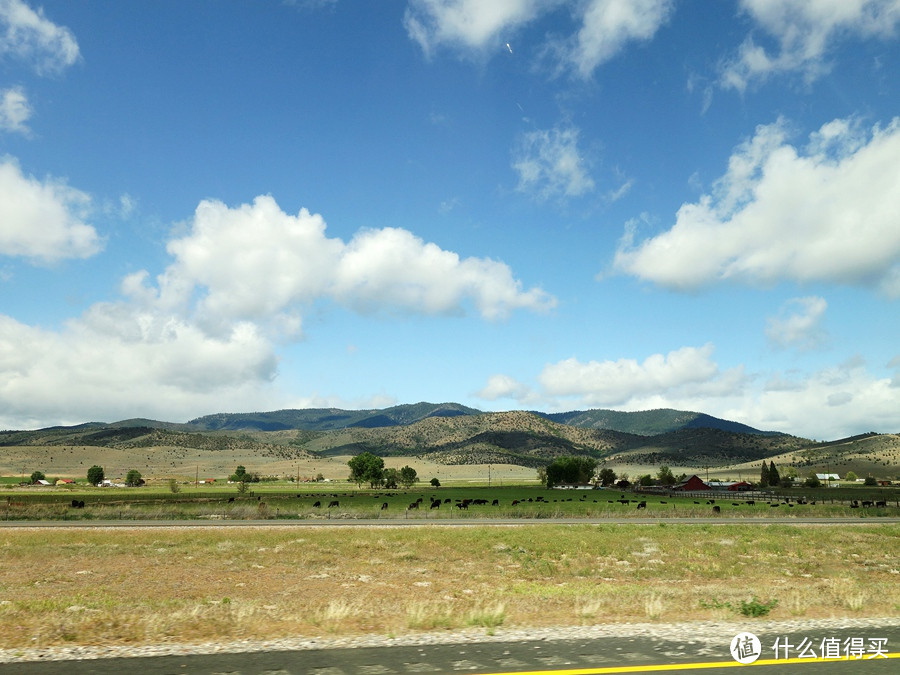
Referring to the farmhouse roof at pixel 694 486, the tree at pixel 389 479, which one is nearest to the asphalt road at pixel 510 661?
the farmhouse roof at pixel 694 486

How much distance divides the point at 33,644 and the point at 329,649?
6548mm

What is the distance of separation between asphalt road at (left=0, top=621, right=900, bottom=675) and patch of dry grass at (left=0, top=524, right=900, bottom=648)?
2.67m

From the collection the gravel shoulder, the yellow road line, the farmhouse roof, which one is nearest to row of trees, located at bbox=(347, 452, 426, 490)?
the farmhouse roof

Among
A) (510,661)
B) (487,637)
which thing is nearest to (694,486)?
(487,637)

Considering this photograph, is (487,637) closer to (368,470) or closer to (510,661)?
(510,661)

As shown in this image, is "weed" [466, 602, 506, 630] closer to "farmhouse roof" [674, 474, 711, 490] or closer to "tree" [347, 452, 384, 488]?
"farmhouse roof" [674, 474, 711, 490]

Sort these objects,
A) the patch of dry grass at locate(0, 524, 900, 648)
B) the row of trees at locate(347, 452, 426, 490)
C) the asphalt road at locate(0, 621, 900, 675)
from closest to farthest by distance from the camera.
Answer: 1. the asphalt road at locate(0, 621, 900, 675)
2. the patch of dry grass at locate(0, 524, 900, 648)
3. the row of trees at locate(347, 452, 426, 490)

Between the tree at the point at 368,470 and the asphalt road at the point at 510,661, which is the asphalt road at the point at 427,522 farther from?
the tree at the point at 368,470

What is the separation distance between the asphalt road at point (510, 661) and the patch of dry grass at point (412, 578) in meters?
2.67

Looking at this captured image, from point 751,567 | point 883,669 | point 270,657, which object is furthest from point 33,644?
point 751,567

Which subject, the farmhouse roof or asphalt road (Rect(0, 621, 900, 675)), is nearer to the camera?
asphalt road (Rect(0, 621, 900, 675))

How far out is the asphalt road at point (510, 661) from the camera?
35.8 feet

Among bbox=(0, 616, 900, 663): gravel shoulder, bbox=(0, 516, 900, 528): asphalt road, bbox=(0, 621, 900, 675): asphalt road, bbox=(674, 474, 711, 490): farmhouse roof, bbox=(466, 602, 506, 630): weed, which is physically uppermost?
bbox=(0, 621, 900, 675): asphalt road

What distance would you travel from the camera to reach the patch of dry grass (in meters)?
16.4
